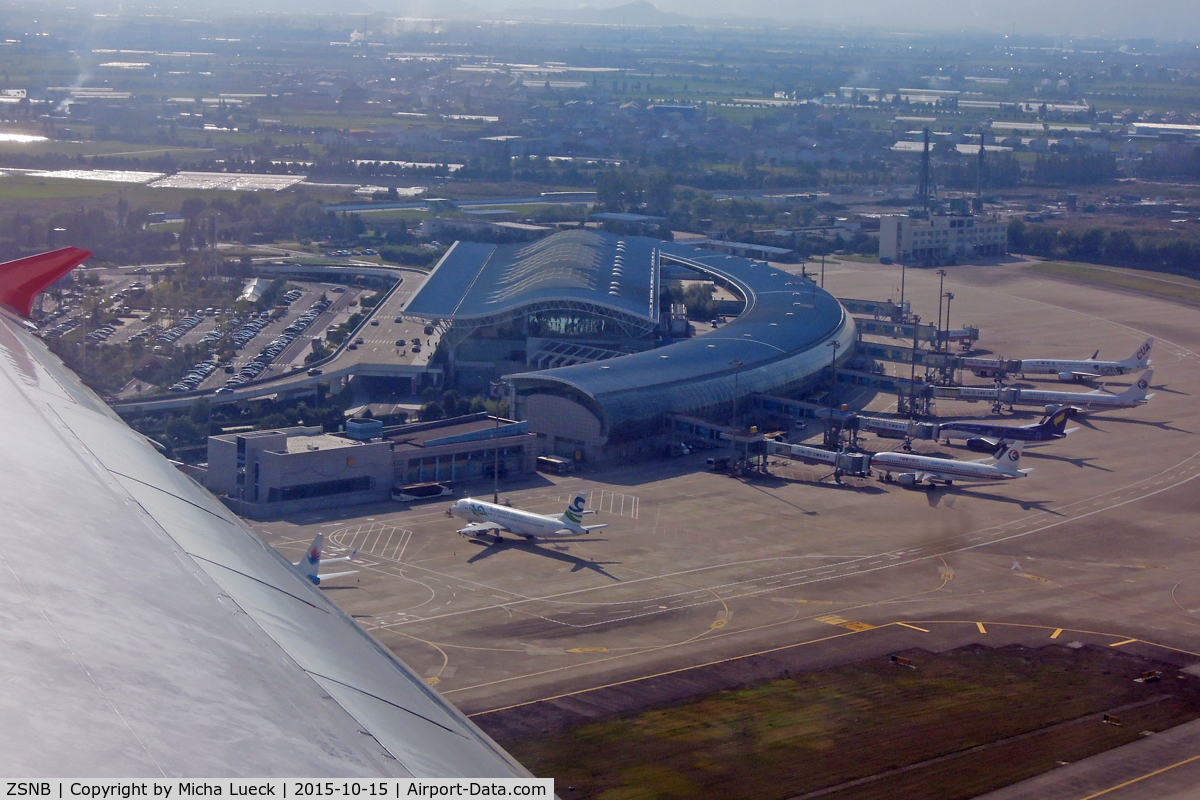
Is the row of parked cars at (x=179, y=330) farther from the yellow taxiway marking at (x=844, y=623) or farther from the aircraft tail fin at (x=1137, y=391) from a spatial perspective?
the aircraft tail fin at (x=1137, y=391)

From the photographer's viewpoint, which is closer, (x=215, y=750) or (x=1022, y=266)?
(x=215, y=750)

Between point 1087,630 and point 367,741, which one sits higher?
point 367,741

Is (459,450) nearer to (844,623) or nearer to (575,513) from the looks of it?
(575,513)

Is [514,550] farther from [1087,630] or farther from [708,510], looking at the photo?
[1087,630]

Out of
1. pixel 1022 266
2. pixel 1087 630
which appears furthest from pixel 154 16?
pixel 1087 630

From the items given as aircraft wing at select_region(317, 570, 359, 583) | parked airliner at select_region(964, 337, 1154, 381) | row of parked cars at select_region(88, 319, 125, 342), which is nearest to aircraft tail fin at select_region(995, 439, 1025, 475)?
parked airliner at select_region(964, 337, 1154, 381)

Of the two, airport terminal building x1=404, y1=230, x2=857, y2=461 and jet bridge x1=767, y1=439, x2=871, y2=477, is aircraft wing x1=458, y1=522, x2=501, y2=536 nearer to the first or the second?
airport terminal building x1=404, y1=230, x2=857, y2=461
